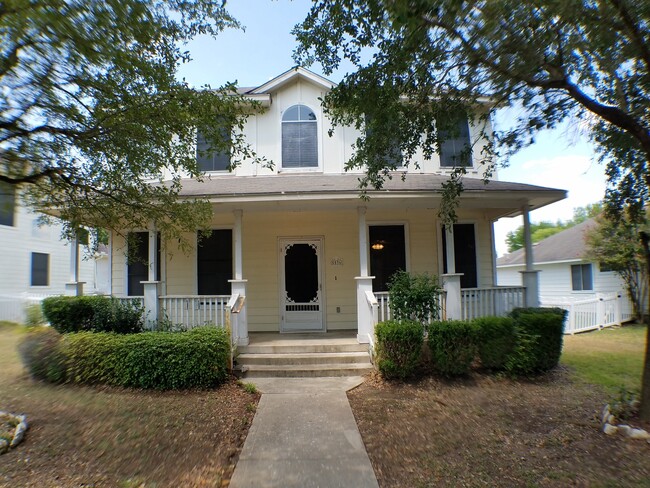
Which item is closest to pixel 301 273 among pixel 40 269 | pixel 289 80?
pixel 289 80

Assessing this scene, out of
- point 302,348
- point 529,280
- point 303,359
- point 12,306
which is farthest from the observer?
point 12,306

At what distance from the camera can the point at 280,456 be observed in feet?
13.0

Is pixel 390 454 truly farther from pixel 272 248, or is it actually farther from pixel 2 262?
pixel 2 262

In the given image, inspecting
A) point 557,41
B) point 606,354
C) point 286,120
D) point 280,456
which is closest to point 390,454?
point 280,456

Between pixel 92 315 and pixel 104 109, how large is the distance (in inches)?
194

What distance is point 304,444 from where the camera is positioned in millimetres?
4230

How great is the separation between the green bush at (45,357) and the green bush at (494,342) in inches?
285

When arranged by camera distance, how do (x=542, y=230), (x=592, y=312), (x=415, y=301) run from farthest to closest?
1. (x=542, y=230)
2. (x=592, y=312)
3. (x=415, y=301)

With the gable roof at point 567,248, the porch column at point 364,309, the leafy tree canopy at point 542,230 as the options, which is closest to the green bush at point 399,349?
the porch column at point 364,309

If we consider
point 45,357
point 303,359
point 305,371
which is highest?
point 45,357

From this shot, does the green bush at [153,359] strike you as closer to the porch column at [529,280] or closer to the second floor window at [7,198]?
the second floor window at [7,198]

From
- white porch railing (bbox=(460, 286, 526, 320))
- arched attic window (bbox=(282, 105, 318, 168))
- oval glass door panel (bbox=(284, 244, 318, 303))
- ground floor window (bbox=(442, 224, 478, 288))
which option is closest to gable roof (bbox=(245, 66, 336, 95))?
arched attic window (bbox=(282, 105, 318, 168))

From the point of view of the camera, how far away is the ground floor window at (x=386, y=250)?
917 cm

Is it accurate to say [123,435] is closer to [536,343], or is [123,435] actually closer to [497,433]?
[497,433]
